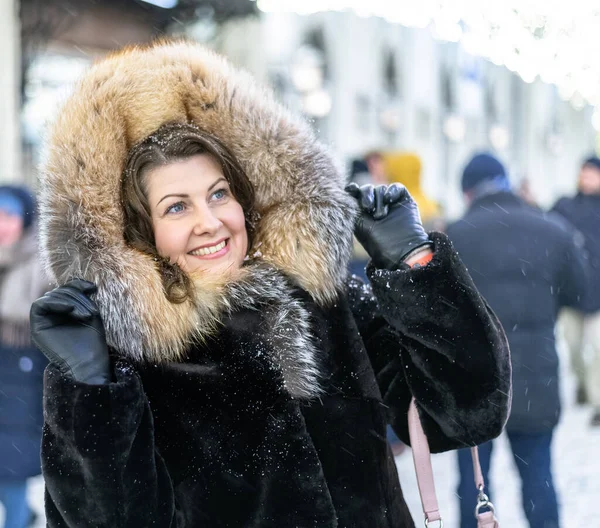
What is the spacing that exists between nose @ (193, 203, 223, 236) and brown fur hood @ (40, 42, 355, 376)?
0.13 m

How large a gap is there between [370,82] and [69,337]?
18431 millimetres

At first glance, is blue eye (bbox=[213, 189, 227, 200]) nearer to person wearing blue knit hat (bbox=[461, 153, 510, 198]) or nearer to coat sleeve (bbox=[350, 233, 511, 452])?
coat sleeve (bbox=[350, 233, 511, 452])

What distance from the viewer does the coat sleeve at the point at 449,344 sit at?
1.72 metres

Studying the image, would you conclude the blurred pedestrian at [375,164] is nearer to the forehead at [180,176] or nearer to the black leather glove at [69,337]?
the forehead at [180,176]

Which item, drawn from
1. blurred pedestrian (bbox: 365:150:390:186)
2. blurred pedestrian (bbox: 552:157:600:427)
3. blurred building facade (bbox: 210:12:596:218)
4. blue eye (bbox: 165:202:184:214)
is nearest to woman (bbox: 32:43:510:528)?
blue eye (bbox: 165:202:184:214)

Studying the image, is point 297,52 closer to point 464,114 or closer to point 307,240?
point 464,114

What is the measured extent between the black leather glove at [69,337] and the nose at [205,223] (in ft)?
1.23

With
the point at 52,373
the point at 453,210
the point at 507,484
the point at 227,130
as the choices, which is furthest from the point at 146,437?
the point at 453,210

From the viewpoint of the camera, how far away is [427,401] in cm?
179

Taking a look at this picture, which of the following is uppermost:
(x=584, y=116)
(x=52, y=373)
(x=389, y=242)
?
(x=584, y=116)

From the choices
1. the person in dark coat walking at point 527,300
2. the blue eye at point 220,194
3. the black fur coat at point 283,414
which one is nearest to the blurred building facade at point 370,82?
the person in dark coat walking at point 527,300

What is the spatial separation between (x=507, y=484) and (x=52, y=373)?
384cm

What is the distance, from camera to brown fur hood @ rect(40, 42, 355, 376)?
1687mm

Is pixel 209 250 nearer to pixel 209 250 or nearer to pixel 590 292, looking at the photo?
pixel 209 250
